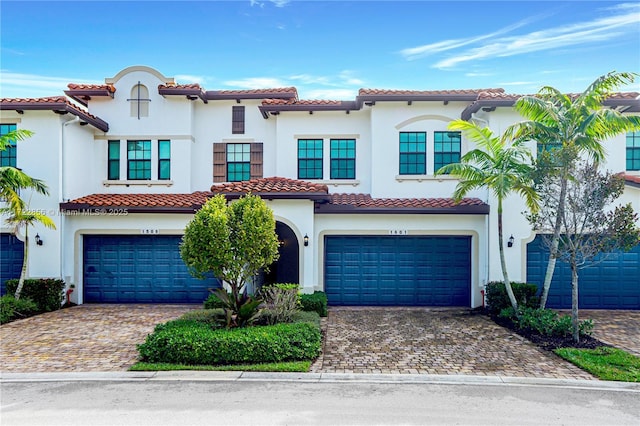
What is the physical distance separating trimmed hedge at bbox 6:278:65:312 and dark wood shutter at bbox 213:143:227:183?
684 centimetres

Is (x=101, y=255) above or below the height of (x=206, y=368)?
above

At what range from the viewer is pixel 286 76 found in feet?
59.5

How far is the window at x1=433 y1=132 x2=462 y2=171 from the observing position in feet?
52.7

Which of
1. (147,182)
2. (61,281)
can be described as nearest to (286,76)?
(147,182)

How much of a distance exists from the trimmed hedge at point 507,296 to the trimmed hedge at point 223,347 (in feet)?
23.3

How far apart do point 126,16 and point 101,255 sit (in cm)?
850

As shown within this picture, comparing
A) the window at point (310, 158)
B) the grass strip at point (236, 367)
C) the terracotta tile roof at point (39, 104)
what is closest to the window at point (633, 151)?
the window at point (310, 158)

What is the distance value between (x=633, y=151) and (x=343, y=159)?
1041 centimetres

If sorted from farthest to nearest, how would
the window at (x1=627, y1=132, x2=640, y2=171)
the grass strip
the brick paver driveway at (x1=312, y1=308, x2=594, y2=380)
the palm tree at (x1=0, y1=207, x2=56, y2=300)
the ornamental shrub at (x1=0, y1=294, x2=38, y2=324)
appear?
the window at (x1=627, y1=132, x2=640, y2=171)
the palm tree at (x1=0, y1=207, x2=56, y2=300)
the ornamental shrub at (x1=0, y1=294, x2=38, y2=324)
the brick paver driveway at (x1=312, y1=308, x2=594, y2=380)
the grass strip

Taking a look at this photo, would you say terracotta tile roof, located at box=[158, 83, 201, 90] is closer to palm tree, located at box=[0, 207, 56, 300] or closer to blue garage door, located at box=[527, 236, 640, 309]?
palm tree, located at box=[0, 207, 56, 300]

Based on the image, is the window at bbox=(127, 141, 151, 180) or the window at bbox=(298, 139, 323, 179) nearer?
the window at bbox=(298, 139, 323, 179)

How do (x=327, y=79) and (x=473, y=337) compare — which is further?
(x=327, y=79)

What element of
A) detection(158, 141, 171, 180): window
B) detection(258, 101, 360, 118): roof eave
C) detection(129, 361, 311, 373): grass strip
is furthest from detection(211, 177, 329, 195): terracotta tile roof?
detection(129, 361, 311, 373): grass strip

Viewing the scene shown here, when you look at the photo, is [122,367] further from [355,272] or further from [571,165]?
[571,165]
